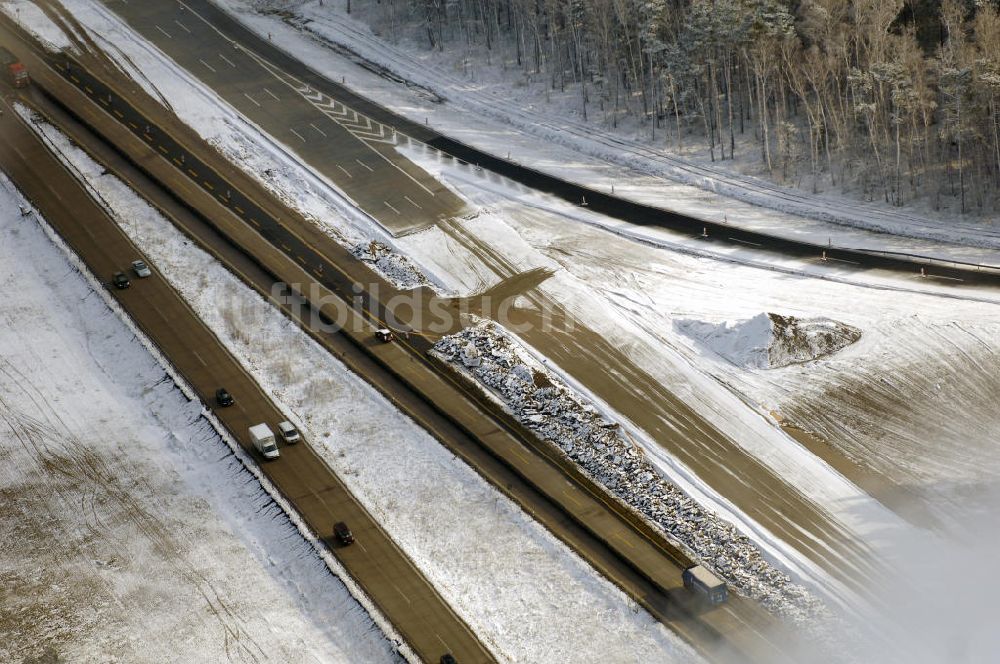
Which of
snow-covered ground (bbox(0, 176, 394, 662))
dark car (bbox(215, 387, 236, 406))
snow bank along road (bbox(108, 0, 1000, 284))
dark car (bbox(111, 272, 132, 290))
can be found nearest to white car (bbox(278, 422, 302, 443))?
snow-covered ground (bbox(0, 176, 394, 662))

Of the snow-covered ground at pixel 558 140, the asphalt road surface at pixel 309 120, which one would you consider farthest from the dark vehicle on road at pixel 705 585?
the asphalt road surface at pixel 309 120

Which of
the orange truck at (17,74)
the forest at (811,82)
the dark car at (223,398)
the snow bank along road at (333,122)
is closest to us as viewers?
the dark car at (223,398)

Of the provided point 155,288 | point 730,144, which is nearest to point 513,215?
point 730,144

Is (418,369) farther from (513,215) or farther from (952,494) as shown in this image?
(952,494)

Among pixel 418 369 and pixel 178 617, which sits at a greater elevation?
pixel 418 369

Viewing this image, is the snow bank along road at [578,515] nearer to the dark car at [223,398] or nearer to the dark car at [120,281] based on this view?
the dark car at [120,281]

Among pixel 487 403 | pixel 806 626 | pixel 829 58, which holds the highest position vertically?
pixel 829 58
